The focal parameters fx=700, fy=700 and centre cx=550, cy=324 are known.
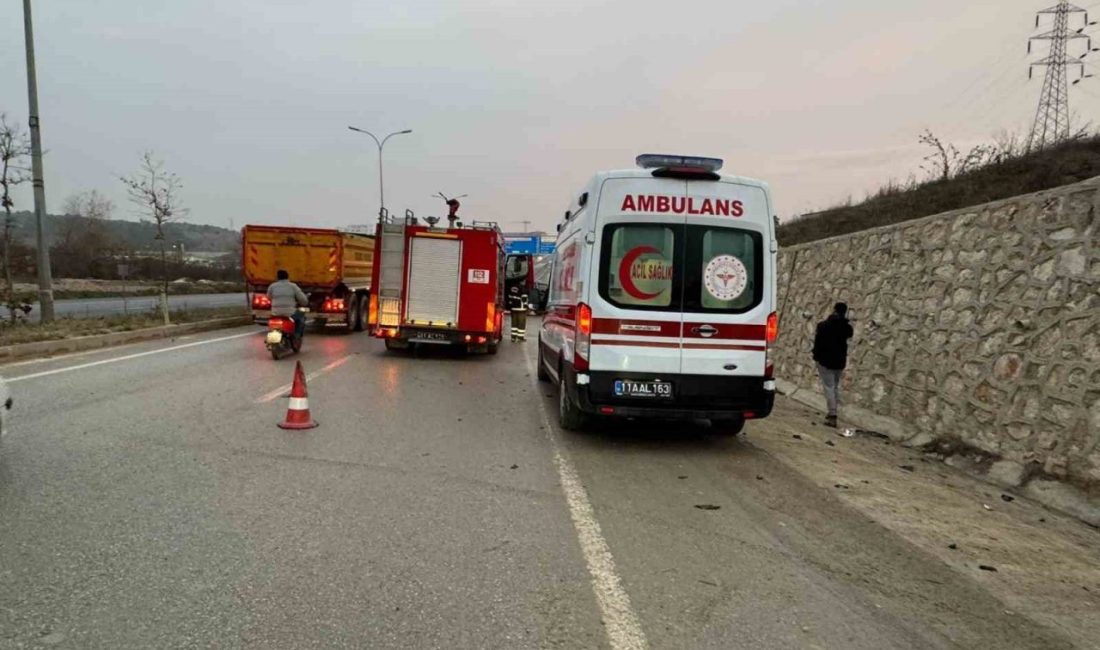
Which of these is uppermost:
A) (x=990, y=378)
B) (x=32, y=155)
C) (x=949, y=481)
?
(x=32, y=155)

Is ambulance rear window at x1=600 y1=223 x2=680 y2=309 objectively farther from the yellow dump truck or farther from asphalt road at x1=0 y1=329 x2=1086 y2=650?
the yellow dump truck

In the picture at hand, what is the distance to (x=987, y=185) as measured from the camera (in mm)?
14148

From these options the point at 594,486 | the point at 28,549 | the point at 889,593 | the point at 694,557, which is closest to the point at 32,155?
the point at 28,549

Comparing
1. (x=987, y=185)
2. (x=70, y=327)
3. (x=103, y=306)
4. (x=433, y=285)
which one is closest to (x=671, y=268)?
(x=433, y=285)

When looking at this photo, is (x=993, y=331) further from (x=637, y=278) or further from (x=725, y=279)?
(x=637, y=278)

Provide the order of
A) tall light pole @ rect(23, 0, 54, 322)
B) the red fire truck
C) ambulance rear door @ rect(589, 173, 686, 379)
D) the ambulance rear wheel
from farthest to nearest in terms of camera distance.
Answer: tall light pole @ rect(23, 0, 54, 322)
the red fire truck
the ambulance rear wheel
ambulance rear door @ rect(589, 173, 686, 379)

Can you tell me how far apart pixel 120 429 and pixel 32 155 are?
1238cm

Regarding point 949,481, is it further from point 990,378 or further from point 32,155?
point 32,155

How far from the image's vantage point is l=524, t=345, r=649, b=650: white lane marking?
330 centimetres

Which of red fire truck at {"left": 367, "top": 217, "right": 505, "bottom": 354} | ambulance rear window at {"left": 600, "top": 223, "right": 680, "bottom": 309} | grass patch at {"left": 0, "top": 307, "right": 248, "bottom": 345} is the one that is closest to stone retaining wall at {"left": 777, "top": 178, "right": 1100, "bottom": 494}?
ambulance rear window at {"left": 600, "top": 223, "right": 680, "bottom": 309}

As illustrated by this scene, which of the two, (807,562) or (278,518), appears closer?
(807,562)

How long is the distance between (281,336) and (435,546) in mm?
10358

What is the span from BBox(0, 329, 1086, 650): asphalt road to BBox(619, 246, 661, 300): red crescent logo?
1.62 metres

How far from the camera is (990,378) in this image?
715cm
